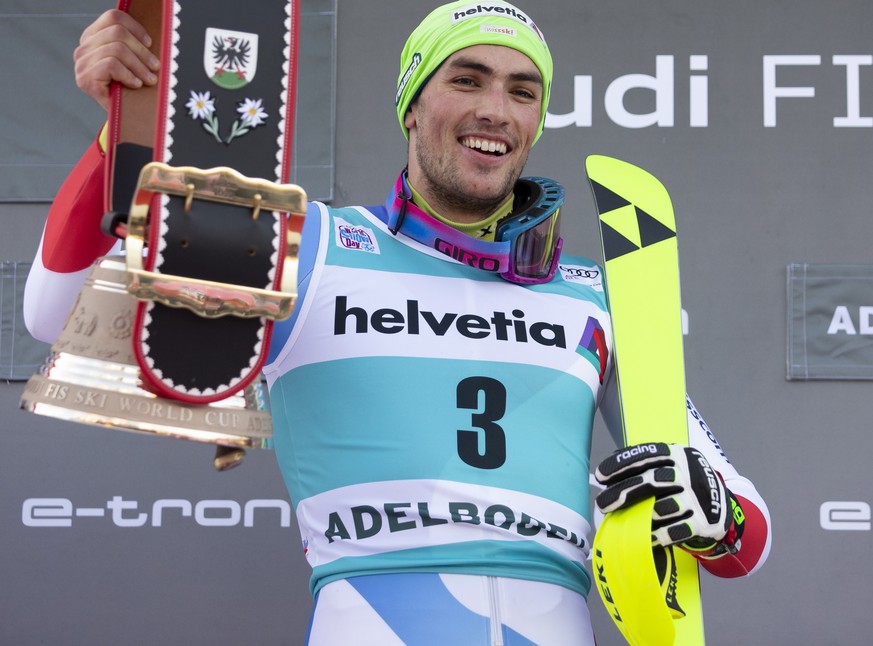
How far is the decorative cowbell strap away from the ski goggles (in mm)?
644

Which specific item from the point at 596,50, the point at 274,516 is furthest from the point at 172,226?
the point at 596,50

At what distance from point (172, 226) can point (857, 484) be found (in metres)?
1.94

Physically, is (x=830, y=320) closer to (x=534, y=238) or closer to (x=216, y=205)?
(x=534, y=238)

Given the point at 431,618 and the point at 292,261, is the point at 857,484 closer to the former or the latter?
the point at 431,618

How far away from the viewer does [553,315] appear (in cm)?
169

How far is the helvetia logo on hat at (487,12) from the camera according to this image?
5.74ft

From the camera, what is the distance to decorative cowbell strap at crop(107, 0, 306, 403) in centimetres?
98

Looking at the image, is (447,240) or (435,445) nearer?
(435,445)

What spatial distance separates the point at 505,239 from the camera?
169cm

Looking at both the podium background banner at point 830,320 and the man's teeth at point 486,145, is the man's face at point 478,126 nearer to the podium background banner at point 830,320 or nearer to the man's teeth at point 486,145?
the man's teeth at point 486,145

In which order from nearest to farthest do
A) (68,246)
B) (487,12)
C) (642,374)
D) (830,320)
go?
(68,246) < (642,374) < (487,12) < (830,320)

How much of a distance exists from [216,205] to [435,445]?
61cm

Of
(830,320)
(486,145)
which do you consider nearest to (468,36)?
(486,145)

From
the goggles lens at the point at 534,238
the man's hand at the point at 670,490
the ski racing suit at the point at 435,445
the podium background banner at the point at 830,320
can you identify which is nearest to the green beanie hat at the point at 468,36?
the goggles lens at the point at 534,238
